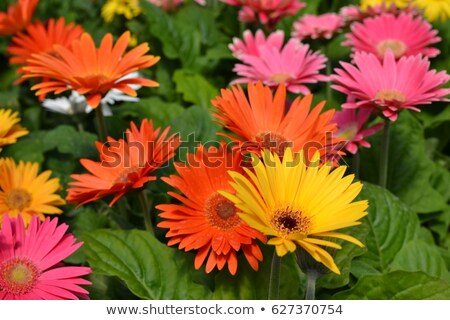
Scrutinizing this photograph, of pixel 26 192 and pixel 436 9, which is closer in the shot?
pixel 26 192

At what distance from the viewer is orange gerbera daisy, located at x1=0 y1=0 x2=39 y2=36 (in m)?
1.88

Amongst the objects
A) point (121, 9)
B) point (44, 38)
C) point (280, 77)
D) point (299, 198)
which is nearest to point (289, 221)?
point (299, 198)

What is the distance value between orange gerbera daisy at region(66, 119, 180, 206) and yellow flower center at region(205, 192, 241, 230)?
115mm

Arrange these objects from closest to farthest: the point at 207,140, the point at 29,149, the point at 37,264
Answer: the point at 37,264 < the point at 207,140 < the point at 29,149

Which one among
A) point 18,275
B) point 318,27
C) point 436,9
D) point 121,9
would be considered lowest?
point 18,275

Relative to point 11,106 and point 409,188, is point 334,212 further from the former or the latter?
point 11,106

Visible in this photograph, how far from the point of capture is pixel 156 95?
2012 millimetres

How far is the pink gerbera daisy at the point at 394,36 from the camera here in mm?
1633

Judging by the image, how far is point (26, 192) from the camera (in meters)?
1.41

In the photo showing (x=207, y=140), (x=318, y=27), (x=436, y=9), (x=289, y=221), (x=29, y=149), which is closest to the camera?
(x=289, y=221)

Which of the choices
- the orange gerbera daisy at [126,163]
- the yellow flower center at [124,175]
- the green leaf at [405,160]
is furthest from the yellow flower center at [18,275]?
the green leaf at [405,160]

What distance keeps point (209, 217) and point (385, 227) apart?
478 millimetres

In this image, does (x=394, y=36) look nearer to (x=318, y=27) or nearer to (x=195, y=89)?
(x=318, y=27)
